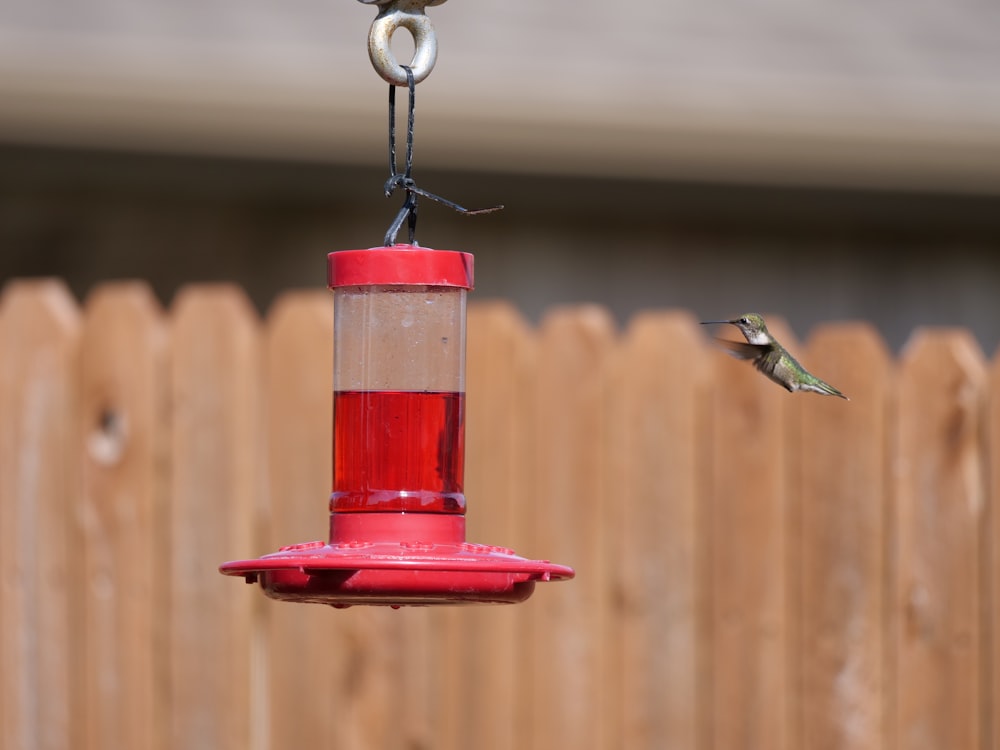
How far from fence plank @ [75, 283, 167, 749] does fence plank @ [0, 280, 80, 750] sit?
0.05 m

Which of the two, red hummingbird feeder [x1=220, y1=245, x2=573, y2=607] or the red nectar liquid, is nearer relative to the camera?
red hummingbird feeder [x1=220, y1=245, x2=573, y2=607]

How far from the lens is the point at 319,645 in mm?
4336

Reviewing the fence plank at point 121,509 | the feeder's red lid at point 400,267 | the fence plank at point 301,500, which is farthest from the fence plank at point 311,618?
the feeder's red lid at point 400,267

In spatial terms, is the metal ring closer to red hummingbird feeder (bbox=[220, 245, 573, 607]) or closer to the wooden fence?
red hummingbird feeder (bbox=[220, 245, 573, 607])

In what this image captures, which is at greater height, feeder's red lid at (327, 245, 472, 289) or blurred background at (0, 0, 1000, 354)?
blurred background at (0, 0, 1000, 354)

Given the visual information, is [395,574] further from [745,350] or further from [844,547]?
[844,547]

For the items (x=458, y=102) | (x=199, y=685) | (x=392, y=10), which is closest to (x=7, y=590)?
(x=199, y=685)

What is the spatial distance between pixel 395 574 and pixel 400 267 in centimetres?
53

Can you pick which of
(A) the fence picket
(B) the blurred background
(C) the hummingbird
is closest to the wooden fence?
(A) the fence picket

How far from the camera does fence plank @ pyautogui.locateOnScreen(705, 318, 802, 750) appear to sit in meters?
4.27

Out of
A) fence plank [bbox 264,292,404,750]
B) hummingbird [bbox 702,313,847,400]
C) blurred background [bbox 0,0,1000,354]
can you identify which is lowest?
fence plank [bbox 264,292,404,750]

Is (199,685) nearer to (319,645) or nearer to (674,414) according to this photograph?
(319,645)

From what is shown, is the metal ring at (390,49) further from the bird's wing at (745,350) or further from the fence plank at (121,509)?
the fence plank at (121,509)

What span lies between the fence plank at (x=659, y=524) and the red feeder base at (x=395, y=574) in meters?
1.61
